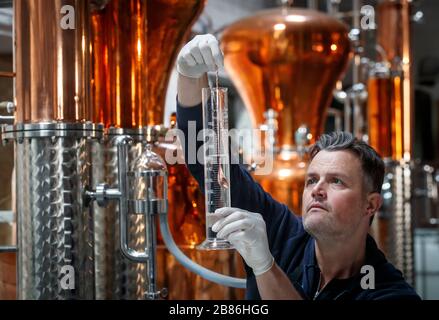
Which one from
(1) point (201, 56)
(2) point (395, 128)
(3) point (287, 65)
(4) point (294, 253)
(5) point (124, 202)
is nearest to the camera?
(1) point (201, 56)

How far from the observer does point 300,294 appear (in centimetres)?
139

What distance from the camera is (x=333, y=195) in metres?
1.42

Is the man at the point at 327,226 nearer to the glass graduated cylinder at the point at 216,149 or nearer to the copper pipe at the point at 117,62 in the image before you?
the glass graduated cylinder at the point at 216,149

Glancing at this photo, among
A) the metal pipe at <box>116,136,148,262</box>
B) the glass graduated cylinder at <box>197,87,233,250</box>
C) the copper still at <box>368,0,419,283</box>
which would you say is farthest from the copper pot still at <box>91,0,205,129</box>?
the copper still at <box>368,0,419,283</box>

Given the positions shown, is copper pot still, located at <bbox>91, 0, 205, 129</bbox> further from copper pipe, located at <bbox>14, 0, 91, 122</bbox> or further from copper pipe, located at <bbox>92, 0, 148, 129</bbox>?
copper pipe, located at <bbox>14, 0, 91, 122</bbox>

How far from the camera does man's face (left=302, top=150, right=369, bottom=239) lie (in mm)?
1413

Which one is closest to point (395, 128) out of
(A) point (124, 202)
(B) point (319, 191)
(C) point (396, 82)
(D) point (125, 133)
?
(C) point (396, 82)

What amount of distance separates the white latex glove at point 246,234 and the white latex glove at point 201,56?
0.24 m

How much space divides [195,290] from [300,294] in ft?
2.64

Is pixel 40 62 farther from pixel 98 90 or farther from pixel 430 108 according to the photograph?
pixel 430 108

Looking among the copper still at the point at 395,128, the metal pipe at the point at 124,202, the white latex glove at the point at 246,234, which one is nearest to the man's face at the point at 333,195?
the white latex glove at the point at 246,234

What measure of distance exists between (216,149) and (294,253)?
24 centimetres

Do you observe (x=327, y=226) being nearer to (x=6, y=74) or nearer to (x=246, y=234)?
(x=246, y=234)

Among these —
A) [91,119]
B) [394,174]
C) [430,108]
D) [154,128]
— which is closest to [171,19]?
[154,128]
